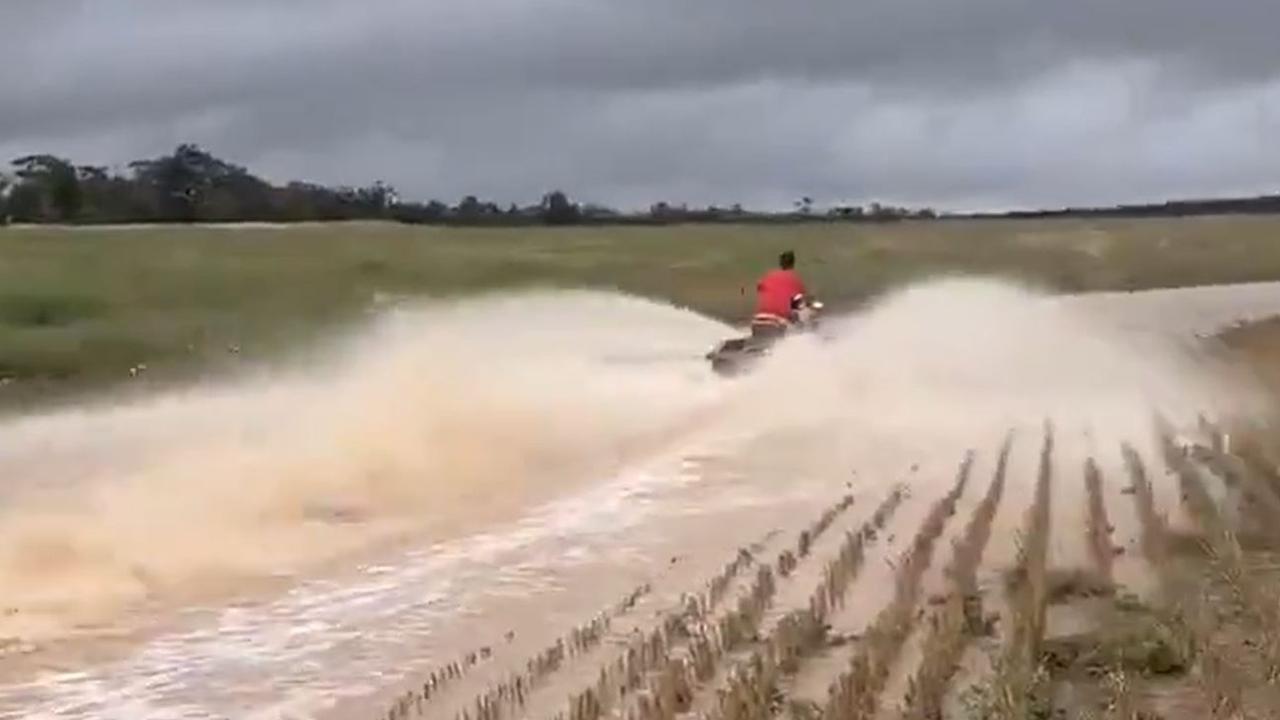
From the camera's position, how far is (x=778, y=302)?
2430 cm

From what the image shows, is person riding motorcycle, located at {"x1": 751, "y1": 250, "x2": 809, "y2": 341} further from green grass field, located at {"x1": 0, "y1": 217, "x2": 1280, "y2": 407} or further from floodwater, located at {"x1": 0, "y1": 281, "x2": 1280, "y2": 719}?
green grass field, located at {"x1": 0, "y1": 217, "x2": 1280, "y2": 407}

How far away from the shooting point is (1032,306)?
32.6 metres

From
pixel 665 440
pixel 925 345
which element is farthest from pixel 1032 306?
pixel 665 440

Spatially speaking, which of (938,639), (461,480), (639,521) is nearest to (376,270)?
(461,480)

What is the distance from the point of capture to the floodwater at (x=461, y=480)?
9.69m

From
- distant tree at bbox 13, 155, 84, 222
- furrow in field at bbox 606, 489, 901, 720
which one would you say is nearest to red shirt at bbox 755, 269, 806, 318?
furrow in field at bbox 606, 489, 901, 720

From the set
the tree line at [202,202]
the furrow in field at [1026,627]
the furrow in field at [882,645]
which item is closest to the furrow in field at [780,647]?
the furrow in field at [882,645]

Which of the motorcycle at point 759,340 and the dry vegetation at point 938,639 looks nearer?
the dry vegetation at point 938,639

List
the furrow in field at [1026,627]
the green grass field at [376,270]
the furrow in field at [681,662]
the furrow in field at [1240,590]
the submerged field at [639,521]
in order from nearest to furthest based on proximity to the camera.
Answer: the furrow in field at [1026,627], the furrow in field at [681,662], the furrow in field at [1240,590], the submerged field at [639,521], the green grass field at [376,270]

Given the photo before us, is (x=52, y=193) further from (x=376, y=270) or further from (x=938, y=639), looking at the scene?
(x=938, y=639)

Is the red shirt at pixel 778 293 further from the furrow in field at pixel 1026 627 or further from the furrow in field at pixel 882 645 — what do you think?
the furrow in field at pixel 882 645

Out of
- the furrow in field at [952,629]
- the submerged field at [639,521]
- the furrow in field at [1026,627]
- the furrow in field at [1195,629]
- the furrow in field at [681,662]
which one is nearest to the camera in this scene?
the furrow in field at [1026,627]

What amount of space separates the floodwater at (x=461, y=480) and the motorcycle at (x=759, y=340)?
226mm

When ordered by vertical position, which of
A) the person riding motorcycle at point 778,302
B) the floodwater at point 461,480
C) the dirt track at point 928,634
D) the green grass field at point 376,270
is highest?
the person riding motorcycle at point 778,302
